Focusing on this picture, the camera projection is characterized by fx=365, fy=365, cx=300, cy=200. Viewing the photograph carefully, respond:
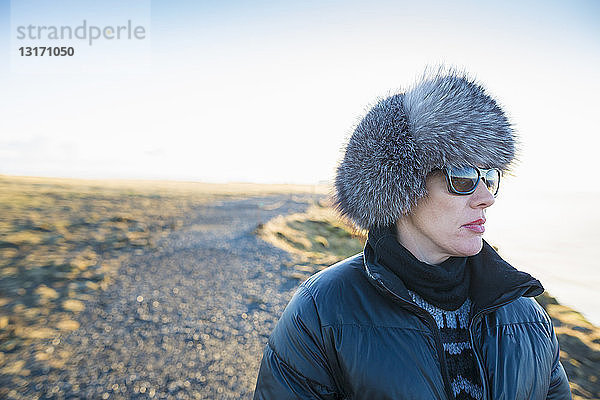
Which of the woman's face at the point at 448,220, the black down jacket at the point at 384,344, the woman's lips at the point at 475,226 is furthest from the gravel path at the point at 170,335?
the woman's lips at the point at 475,226

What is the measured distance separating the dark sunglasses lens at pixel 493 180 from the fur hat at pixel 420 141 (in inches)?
1.5

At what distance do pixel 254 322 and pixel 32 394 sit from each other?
2.93 m

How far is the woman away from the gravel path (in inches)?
111

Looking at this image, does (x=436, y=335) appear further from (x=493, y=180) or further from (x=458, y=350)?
(x=493, y=180)

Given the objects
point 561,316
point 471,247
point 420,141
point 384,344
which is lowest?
point 561,316

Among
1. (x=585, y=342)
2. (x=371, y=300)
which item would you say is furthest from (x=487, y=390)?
(x=585, y=342)

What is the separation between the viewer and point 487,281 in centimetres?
196

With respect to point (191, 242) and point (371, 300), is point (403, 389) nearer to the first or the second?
point (371, 300)

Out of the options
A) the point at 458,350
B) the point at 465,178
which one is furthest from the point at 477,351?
the point at 465,178

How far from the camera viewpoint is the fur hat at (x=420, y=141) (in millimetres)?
1881

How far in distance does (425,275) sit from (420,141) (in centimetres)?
70

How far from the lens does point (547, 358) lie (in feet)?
6.32

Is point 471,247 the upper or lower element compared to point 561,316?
upper

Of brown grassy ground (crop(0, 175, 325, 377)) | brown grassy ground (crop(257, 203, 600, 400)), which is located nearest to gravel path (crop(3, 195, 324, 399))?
brown grassy ground (crop(0, 175, 325, 377))
